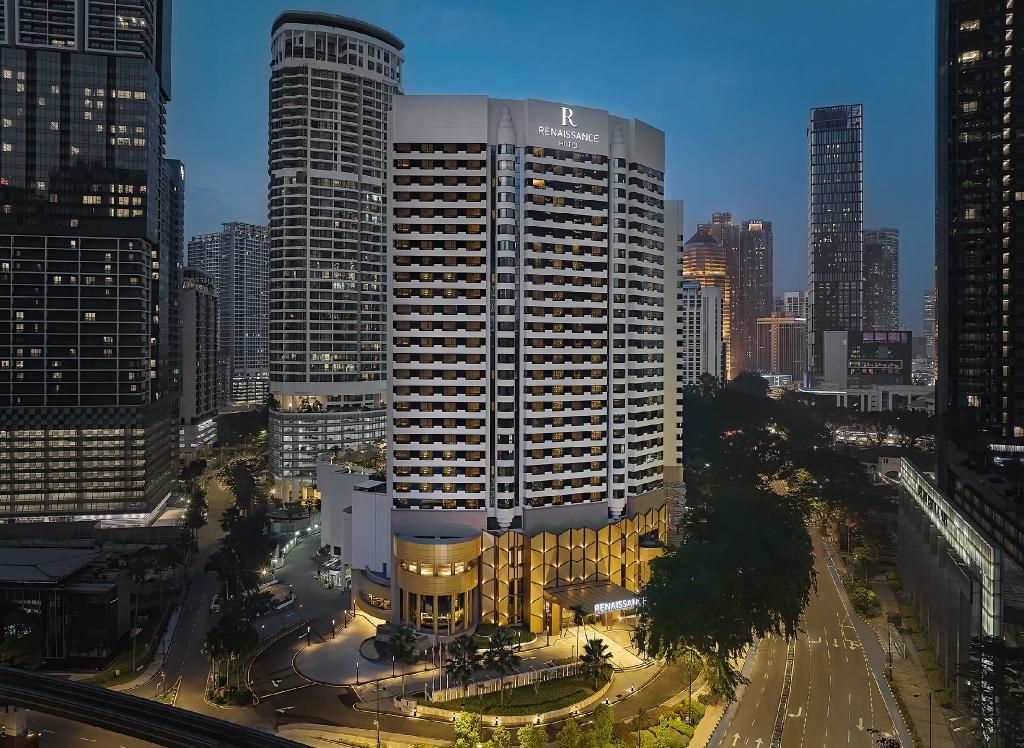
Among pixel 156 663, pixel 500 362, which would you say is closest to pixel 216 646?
pixel 156 663

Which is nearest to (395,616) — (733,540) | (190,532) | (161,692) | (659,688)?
(161,692)

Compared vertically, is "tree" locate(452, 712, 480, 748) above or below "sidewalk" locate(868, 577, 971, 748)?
above

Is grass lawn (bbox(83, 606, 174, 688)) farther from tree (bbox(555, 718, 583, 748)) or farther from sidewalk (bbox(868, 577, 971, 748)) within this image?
sidewalk (bbox(868, 577, 971, 748))

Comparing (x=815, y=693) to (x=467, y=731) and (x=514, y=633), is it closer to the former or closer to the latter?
(x=514, y=633)

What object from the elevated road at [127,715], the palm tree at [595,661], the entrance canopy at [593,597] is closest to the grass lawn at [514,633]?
the entrance canopy at [593,597]

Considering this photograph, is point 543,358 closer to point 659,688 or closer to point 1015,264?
point 659,688

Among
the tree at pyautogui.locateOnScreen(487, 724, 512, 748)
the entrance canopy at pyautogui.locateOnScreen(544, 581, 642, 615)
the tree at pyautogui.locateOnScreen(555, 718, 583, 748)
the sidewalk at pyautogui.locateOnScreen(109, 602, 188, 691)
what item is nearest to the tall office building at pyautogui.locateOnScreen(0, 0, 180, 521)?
the sidewalk at pyautogui.locateOnScreen(109, 602, 188, 691)
